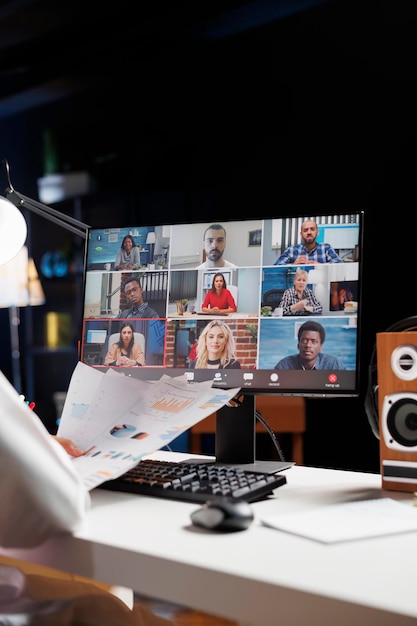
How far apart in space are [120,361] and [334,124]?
3164 millimetres

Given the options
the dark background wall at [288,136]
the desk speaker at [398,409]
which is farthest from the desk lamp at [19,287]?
the desk speaker at [398,409]

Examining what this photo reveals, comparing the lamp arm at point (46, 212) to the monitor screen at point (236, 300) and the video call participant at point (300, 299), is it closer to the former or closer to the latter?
the monitor screen at point (236, 300)

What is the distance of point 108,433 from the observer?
115cm

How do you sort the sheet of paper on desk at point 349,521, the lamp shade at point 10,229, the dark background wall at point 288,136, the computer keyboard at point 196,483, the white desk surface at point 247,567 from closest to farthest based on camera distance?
1. the white desk surface at point 247,567
2. the sheet of paper on desk at point 349,521
3. the computer keyboard at point 196,483
4. the lamp shade at point 10,229
5. the dark background wall at point 288,136

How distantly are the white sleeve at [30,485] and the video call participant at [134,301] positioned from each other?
0.56m

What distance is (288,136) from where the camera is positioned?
435 cm

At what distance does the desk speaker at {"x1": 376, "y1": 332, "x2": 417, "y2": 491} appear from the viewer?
3.46 feet

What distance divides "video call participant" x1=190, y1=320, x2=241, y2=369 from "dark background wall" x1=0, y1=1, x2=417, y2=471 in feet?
7.16

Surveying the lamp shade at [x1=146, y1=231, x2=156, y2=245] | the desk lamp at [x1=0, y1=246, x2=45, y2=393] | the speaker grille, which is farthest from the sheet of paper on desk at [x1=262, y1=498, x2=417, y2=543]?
the desk lamp at [x1=0, y1=246, x2=45, y2=393]

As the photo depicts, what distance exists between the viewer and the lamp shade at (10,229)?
143 centimetres

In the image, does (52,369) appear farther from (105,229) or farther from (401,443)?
(401,443)

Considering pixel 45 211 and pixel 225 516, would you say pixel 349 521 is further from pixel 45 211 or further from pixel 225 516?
pixel 45 211

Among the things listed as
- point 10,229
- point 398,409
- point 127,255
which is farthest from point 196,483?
point 10,229

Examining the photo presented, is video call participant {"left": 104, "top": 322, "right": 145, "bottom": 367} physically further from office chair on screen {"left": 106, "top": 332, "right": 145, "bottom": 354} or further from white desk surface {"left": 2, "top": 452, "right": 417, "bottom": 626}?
white desk surface {"left": 2, "top": 452, "right": 417, "bottom": 626}
